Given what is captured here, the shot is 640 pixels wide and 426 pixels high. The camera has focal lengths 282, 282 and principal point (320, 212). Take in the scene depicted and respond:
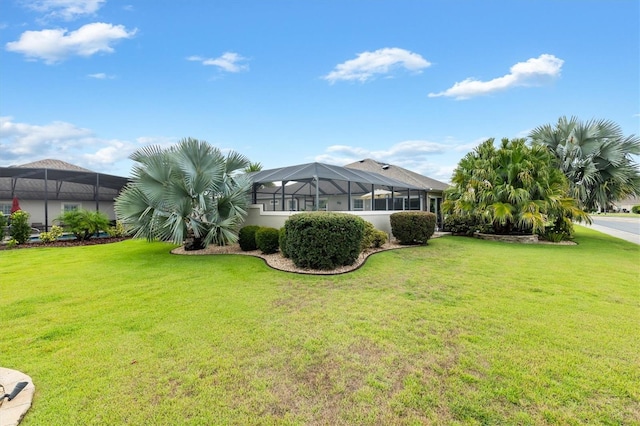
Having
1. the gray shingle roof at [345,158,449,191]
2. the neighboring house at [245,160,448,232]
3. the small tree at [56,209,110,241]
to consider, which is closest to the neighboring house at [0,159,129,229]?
the small tree at [56,209,110,241]

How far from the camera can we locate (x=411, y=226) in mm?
11375

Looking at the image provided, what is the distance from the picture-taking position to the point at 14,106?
12.0 meters

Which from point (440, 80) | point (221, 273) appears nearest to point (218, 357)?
point (221, 273)

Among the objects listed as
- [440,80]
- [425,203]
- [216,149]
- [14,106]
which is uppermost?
[440,80]

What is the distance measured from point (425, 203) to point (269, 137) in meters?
11.3

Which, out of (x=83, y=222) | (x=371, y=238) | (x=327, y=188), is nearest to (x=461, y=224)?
(x=371, y=238)

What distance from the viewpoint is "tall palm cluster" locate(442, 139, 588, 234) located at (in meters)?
12.8

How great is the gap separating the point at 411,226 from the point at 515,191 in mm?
5698

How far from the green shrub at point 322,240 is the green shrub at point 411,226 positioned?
4376 millimetres

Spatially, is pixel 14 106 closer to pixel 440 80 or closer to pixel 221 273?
pixel 221 273

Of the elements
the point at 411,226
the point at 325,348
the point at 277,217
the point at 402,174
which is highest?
the point at 402,174

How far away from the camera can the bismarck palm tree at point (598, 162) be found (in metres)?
14.2

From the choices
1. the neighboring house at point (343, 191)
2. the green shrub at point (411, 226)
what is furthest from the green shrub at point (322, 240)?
the green shrub at point (411, 226)

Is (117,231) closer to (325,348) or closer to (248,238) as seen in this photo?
(248,238)
